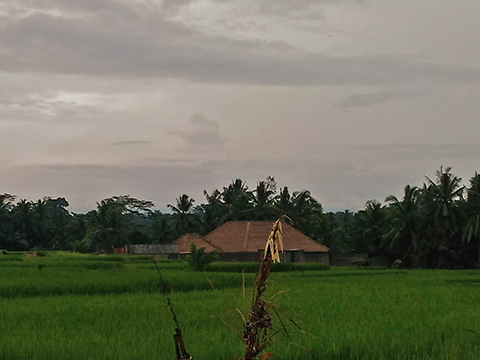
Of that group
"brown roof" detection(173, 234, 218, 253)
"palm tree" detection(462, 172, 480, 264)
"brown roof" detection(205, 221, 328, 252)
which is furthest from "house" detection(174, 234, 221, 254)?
"palm tree" detection(462, 172, 480, 264)

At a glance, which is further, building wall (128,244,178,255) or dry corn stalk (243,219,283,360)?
building wall (128,244,178,255)

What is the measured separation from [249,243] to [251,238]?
38 centimetres

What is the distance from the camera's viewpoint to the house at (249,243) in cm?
3462

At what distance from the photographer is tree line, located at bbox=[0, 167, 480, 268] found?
36.3 meters

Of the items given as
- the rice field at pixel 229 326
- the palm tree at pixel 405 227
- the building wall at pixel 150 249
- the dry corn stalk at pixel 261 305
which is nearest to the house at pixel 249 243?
the building wall at pixel 150 249

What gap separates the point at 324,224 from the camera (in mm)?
41688

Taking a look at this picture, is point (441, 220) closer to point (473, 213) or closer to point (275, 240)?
point (473, 213)

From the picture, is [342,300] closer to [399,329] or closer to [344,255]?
[399,329]

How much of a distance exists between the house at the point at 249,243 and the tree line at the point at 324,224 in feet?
5.02

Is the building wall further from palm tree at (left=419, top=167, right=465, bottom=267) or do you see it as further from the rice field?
the rice field

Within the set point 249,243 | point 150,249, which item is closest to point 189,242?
point 249,243

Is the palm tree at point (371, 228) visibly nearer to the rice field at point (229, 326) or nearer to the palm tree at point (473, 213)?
the palm tree at point (473, 213)

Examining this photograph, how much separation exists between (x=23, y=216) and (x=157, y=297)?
36240 millimetres

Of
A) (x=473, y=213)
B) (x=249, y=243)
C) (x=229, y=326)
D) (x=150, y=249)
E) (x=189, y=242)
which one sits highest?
(x=473, y=213)
